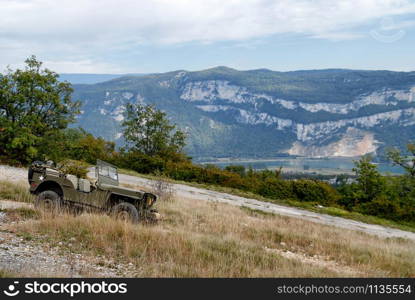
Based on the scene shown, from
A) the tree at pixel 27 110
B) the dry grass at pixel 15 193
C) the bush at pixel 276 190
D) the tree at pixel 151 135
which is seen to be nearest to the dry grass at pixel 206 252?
the dry grass at pixel 15 193

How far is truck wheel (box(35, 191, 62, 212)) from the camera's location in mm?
11139

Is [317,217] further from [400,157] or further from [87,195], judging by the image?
[400,157]

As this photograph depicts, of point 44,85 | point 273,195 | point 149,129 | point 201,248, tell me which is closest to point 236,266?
point 201,248

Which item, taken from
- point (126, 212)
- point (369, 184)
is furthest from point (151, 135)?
point (126, 212)

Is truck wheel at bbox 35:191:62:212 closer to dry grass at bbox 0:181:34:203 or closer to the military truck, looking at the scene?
the military truck

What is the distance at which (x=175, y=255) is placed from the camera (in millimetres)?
8367

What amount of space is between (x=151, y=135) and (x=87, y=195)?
41346 mm

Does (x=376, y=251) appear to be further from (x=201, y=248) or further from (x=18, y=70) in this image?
(x=18, y=70)

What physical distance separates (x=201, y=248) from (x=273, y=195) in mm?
23645

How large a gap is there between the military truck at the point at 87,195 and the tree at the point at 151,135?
130 ft

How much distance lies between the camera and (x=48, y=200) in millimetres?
11234

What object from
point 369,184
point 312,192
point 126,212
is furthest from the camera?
point 369,184

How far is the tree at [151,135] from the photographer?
171 feet

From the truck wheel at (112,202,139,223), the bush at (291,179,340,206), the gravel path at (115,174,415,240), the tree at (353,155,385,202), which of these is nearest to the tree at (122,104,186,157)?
the bush at (291,179,340,206)
